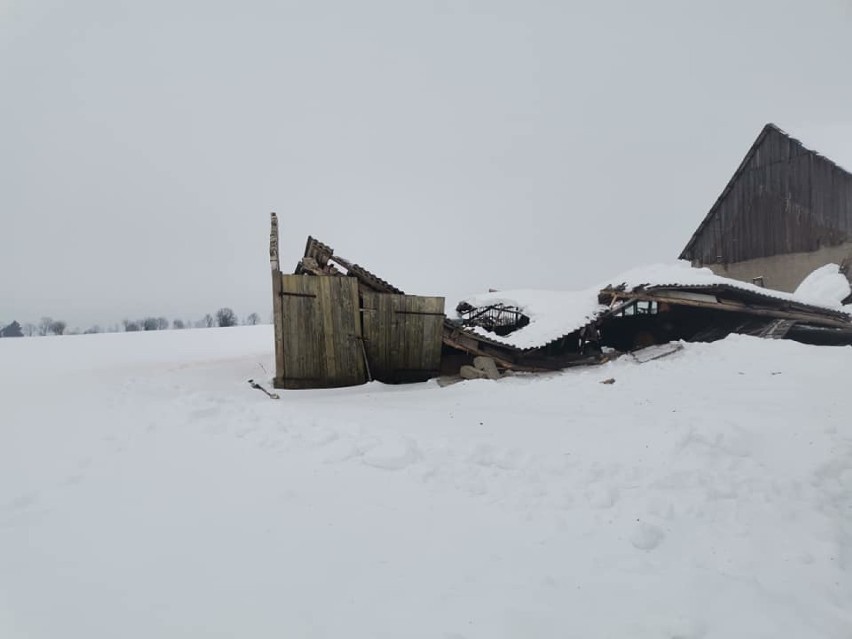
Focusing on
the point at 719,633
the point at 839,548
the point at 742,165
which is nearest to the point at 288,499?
the point at 719,633

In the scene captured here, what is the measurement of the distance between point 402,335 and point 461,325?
2.14 m

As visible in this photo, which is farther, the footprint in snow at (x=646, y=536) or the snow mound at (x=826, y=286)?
the snow mound at (x=826, y=286)

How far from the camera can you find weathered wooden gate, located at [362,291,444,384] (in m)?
10.5

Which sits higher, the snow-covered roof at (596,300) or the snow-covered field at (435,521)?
the snow-covered roof at (596,300)

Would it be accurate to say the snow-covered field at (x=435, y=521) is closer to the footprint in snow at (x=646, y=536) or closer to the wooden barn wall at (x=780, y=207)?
the footprint in snow at (x=646, y=536)

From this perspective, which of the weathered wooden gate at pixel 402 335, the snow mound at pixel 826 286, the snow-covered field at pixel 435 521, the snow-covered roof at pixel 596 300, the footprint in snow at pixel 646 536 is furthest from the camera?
the snow mound at pixel 826 286

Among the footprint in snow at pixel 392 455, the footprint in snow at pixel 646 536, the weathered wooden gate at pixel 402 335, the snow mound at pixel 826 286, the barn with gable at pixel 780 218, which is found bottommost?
the footprint in snow at pixel 646 536

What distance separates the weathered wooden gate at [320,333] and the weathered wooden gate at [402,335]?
379 millimetres

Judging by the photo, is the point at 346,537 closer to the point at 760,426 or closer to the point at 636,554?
the point at 636,554

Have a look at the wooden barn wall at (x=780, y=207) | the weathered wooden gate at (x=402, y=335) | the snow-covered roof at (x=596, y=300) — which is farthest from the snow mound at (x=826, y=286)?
the weathered wooden gate at (x=402, y=335)

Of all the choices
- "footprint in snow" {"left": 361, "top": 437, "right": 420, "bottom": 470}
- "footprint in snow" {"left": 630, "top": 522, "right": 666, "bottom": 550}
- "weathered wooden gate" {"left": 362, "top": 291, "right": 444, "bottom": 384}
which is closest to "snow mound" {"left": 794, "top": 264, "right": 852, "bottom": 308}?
"weathered wooden gate" {"left": 362, "top": 291, "right": 444, "bottom": 384}

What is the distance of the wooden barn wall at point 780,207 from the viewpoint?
17.2 meters

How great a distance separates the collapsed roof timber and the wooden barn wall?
287 inches

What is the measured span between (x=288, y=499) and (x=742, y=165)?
26.4 m
